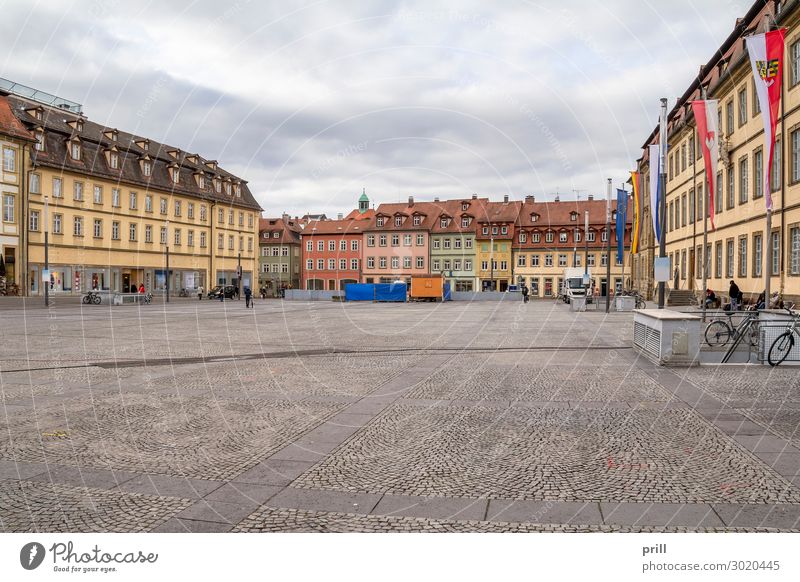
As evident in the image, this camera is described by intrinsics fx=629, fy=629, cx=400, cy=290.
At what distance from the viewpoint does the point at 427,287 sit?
6400cm

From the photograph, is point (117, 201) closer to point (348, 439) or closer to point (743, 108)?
point (743, 108)

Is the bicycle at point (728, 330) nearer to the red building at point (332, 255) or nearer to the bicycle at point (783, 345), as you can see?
the bicycle at point (783, 345)

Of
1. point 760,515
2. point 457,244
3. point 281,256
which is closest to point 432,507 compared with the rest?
point 760,515

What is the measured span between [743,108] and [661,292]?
67.3 feet

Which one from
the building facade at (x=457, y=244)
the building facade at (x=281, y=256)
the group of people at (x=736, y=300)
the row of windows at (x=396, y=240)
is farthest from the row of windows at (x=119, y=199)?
the group of people at (x=736, y=300)

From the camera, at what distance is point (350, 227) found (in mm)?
95688

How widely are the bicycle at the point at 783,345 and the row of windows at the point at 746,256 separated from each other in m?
13.9

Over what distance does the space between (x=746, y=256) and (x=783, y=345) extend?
76.1 feet

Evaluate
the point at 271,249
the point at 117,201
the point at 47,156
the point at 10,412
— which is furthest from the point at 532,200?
the point at 10,412

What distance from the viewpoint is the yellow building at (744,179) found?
26.5m

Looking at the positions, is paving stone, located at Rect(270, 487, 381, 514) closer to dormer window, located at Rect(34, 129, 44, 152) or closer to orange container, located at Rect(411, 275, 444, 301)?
dormer window, located at Rect(34, 129, 44, 152)

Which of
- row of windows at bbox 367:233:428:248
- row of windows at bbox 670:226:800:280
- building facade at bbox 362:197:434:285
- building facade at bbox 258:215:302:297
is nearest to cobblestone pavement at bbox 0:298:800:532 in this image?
row of windows at bbox 670:226:800:280

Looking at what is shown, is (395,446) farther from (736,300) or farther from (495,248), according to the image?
(495,248)

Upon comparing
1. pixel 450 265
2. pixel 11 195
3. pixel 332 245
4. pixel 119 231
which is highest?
pixel 11 195
